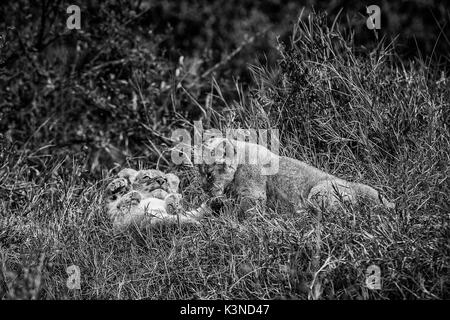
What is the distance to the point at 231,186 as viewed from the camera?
14.6 ft

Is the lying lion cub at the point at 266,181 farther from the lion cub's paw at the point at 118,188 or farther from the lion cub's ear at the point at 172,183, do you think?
the lion cub's paw at the point at 118,188

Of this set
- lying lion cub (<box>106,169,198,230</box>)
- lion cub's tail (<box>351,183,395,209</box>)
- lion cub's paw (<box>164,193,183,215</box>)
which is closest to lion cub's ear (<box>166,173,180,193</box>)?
lying lion cub (<box>106,169,198,230</box>)

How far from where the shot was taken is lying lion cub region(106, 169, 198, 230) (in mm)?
4293

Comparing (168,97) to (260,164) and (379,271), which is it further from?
(379,271)

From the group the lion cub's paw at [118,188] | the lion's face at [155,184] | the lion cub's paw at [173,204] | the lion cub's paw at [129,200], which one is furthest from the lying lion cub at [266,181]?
the lion cub's paw at [118,188]

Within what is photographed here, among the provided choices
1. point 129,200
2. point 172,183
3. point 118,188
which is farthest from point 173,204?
point 118,188

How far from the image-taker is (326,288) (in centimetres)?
357

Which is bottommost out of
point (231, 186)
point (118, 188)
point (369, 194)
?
point (118, 188)

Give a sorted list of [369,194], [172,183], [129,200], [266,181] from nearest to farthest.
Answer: [369,194] → [266,181] → [129,200] → [172,183]

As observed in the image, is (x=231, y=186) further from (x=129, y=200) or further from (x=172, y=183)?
(x=129, y=200)

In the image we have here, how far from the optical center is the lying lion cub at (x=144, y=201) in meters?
4.29

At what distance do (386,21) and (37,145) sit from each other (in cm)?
453

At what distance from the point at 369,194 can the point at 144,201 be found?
144 centimetres
